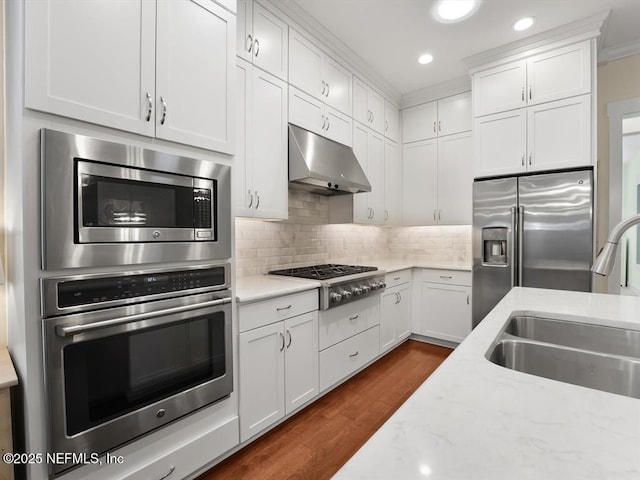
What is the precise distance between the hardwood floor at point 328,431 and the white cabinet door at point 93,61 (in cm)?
185

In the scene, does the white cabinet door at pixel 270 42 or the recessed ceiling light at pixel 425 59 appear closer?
the white cabinet door at pixel 270 42

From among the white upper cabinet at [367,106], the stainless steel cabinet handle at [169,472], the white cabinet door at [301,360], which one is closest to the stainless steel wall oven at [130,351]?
the stainless steel cabinet handle at [169,472]

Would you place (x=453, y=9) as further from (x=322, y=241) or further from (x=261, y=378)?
(x=261, y=378)

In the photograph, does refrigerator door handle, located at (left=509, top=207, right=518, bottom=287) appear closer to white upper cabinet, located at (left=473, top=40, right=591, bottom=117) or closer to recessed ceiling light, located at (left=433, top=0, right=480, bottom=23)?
white upper cabinet, located at (left=473, top=40, right=591, bottom=117)

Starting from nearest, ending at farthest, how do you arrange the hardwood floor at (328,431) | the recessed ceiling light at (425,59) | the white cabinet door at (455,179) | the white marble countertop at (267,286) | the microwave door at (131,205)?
the microwave door at (131,205) < the hardwood floor at (328,431) < the white marble countertop at (267,286) < the recessed ceiling light at (425,59) < the white cabinet door at (455,179)

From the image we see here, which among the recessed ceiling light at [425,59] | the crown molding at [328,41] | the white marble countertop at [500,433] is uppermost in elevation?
the recessed ceiling light at [425,59]

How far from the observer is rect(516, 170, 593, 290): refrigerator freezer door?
272 cm

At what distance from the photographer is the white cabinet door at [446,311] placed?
137 inches

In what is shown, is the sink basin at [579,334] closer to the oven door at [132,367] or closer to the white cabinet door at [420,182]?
the oven door at [132,367]

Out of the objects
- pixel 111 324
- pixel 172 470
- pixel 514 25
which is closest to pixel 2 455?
pixel 111 324

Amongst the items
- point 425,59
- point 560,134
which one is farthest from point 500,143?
point 425,59

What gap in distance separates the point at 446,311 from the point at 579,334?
233cm

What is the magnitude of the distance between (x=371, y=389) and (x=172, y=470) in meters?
1.66

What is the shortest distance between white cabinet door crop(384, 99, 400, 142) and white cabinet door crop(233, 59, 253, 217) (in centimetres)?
209
